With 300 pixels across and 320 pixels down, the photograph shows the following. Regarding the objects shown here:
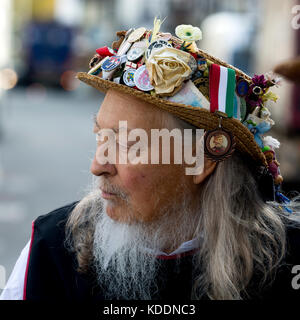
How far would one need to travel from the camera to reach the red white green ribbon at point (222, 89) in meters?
1.96

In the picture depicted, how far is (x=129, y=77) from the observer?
2.00 meters

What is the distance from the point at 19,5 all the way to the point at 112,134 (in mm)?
31895

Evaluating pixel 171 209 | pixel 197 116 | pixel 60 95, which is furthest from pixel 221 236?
pixel 60 95

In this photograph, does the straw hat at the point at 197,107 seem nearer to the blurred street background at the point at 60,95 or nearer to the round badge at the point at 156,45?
the round badge at the point at 156,45

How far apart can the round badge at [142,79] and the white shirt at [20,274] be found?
0.65m

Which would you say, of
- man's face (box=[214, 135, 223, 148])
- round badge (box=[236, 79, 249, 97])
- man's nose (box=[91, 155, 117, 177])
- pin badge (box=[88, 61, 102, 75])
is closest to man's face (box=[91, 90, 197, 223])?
man's nose (box=[91, 155, 117, 177])

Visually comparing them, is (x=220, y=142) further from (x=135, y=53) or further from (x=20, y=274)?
(x=20, y=274)

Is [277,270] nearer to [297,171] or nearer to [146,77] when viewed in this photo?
[146,77]

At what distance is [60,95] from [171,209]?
2002cm

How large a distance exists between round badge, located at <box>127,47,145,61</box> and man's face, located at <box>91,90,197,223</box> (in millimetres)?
149

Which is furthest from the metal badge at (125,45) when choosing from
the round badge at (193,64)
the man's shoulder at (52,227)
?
the man's shoulder at (52,227)

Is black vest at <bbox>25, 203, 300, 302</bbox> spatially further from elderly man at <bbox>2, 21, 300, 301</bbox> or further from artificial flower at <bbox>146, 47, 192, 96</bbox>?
artificial flower at <bbox>146, 47, 192, 96</bbox>

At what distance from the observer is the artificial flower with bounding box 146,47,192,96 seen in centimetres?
194
